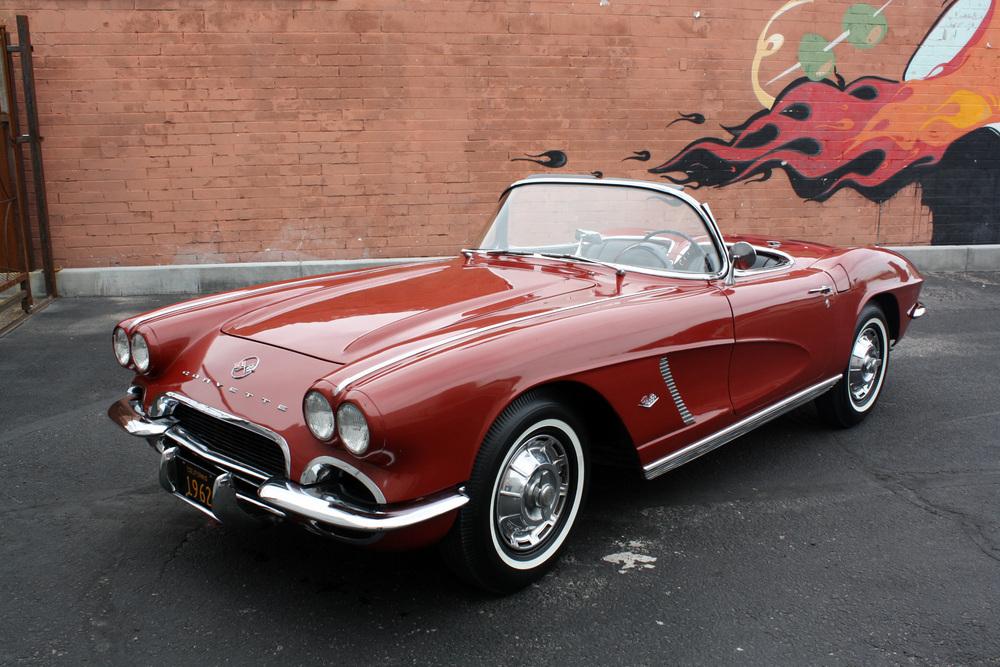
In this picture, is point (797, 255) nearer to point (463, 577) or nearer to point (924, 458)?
point (924, 458)

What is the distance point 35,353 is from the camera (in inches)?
235

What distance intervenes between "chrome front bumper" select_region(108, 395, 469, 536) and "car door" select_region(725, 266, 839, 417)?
1.59 m

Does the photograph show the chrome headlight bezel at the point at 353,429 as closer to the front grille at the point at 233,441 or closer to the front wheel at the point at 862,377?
the front grille at the point at 233,441

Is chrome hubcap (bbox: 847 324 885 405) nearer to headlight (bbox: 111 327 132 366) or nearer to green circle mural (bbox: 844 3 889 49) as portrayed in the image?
headlight (bbox: 111 327 132 366)

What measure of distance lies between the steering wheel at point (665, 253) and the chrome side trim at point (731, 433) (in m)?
0.73

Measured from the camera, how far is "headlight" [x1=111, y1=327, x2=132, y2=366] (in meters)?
3.22

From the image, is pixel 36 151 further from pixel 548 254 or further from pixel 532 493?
pixel 532 493

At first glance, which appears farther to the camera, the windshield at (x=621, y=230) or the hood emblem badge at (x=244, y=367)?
the windshield at (x=621, y=230)

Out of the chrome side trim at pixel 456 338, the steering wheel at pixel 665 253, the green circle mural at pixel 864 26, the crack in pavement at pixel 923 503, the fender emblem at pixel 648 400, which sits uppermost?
the green circle mural at pixel 864 26

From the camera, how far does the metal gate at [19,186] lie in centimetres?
738

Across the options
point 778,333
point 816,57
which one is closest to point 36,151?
point 778,333

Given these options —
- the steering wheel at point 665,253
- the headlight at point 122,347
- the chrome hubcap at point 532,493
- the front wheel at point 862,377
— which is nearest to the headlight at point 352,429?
the chrome hubcap at point 532,493

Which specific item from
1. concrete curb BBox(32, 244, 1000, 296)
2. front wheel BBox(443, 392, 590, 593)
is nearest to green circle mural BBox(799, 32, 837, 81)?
concrete curb BBox(32, 244, 1000, 296)

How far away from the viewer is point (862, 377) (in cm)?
448
